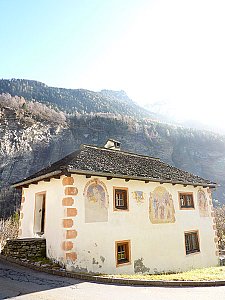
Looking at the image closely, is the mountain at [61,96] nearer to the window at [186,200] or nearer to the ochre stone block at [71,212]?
the window at [186,200]

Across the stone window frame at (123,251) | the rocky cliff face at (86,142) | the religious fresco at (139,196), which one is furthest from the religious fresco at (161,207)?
the rocky cliff face at (86,142)

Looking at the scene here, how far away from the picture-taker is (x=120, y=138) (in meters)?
66.5

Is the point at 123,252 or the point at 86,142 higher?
the point at 86,142

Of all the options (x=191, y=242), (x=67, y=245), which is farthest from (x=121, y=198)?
(x=191, y=242)

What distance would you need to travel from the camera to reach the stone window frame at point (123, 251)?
11.4m

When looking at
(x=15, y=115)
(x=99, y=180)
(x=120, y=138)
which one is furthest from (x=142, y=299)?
(x=120, y=138)

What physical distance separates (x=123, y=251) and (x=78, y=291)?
4845 mm

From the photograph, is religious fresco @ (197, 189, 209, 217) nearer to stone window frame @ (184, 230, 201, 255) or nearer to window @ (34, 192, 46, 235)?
stone window frame @ (184, 230, 201, 255)

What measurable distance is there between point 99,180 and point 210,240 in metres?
9.16

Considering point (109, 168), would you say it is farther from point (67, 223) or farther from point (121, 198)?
point (67, 223)

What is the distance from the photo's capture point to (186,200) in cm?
1547

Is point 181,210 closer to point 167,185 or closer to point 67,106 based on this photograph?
point 167,185

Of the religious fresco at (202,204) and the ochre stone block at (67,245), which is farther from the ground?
the religious fresco at (202,204)

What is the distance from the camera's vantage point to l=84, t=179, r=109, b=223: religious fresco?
35.3 feet
